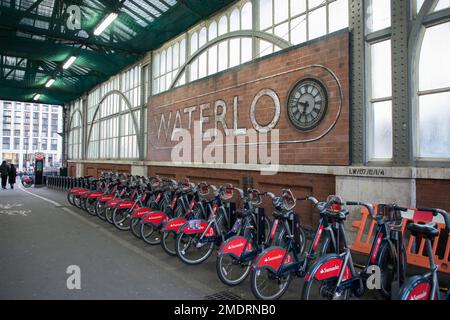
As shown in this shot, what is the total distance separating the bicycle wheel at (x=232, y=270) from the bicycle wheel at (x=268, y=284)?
1.16ft

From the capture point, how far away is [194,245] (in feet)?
16.6

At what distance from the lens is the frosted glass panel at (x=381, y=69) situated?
543 centimetres

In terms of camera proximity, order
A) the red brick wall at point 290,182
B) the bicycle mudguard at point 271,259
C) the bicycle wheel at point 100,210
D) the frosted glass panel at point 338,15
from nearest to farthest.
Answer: the bicycle mudguard at point 271,259, the frosted glass panel at point 338,15, the red brick wall at point 290,182, the bicycle wheel at point 100,210

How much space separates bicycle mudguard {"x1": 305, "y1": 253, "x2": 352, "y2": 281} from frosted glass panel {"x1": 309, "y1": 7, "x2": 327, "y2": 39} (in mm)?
4749

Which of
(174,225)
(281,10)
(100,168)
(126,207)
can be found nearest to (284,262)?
(174,225)

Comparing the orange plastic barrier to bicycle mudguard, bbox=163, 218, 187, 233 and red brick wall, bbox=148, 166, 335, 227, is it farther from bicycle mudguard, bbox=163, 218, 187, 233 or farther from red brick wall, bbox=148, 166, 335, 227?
bicycle mudguard, bbox=163, 218, 187, 233

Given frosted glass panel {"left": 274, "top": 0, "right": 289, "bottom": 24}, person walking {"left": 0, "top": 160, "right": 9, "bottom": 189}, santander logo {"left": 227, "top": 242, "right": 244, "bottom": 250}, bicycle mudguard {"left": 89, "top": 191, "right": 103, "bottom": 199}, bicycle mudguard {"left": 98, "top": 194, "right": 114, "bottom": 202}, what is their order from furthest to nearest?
person walking {"left": 0, "top": 160, "right": 9, "bottom": 189}, bicycle mudguard {"left": 89, "top": 191, "right": 103, "bottom": 199}, bicycle mudguard {"left": 98, "top": 194, "right": 114, "bottom": 202}, frosted glass panel {"left": 274, "top": 0, "right": 289, "bottom": 24}, santander logo {"left": 227, "top": 242, "right": 244, "bottom": 250}

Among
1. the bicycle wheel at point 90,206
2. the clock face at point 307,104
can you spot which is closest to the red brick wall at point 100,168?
the bicycle wheel at point 90,206

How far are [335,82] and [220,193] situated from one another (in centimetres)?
287

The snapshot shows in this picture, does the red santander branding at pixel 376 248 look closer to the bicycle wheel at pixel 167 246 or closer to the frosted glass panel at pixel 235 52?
the bicycle wheel at pixel 167 246

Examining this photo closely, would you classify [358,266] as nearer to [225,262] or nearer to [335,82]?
[225,262]

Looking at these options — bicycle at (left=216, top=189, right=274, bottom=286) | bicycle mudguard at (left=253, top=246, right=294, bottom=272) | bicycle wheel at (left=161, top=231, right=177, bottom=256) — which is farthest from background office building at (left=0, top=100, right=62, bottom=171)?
bicycle mudguard at (left=253, top=246, right=294, bottom=272)

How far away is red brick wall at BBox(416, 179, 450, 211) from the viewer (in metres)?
4.59

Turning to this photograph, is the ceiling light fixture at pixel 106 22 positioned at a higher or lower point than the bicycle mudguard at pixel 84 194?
higher
